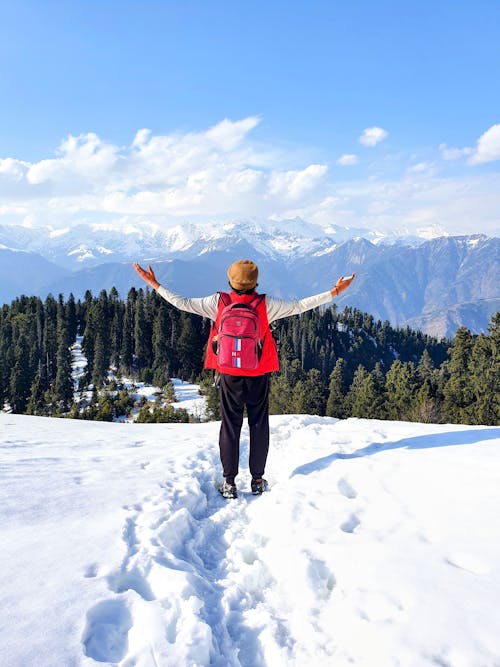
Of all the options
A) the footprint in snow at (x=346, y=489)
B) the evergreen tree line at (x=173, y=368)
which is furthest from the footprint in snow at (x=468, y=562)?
the evergreen tree line at (x=173, y=368)

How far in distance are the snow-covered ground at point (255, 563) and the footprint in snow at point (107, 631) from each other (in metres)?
0.01

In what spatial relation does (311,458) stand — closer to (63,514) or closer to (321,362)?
(63,514)

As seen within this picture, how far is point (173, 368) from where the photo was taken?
8662 cm

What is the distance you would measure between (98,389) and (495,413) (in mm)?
60854

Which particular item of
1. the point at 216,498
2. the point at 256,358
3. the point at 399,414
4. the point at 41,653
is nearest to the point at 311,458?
the point at 216,498

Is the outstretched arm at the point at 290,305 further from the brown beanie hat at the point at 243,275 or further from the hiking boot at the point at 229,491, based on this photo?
the hiking boot at the point at 229,491

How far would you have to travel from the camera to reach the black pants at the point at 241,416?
580 cm

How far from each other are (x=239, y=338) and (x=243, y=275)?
2.96ft

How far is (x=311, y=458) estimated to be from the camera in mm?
7285

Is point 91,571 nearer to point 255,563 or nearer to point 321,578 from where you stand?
point 255,563

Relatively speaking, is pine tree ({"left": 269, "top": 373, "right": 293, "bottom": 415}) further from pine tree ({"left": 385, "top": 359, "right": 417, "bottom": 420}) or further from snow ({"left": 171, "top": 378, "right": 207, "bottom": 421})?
pine tree ({"left": 385, "top": 359, "right": 417, "bottom": 420})

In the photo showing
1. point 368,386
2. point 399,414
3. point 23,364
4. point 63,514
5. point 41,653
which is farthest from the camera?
point 23,364

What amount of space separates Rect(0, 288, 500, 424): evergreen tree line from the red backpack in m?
40.4

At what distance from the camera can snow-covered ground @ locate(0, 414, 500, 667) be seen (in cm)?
272
